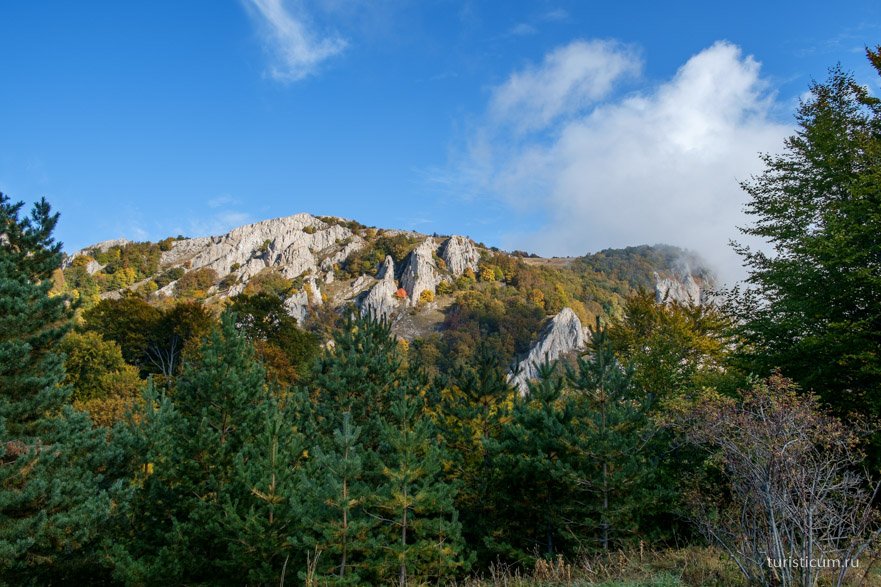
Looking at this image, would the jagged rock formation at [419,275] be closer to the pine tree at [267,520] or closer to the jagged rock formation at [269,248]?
the jagged rock formation at [269,248]

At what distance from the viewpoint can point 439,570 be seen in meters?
9.88

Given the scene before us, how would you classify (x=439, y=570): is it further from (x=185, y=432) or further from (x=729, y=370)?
(x=729, y=370)

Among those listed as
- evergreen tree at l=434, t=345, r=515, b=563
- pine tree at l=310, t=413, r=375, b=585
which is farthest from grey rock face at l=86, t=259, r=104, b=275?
pine tree at l=310, t=413, r=375, b=585

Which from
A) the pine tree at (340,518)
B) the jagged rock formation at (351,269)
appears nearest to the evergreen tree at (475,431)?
the pine tree at (340,518)

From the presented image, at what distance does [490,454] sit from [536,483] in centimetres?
144

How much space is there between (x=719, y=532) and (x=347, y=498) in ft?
21.6

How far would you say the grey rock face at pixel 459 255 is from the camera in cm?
13438

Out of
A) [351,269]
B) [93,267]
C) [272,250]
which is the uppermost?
[272,250]

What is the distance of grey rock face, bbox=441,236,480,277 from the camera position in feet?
441

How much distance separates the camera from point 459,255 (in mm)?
137000

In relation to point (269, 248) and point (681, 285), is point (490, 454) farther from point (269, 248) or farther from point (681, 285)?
point (681, 285)

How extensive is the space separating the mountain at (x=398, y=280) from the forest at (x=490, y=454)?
66.2 m

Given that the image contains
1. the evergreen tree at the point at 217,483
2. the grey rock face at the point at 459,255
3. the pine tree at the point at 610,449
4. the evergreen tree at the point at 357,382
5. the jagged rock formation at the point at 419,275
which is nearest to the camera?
the evergreen tree at the point at 217,483

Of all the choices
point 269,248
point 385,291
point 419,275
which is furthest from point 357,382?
point 269,248
